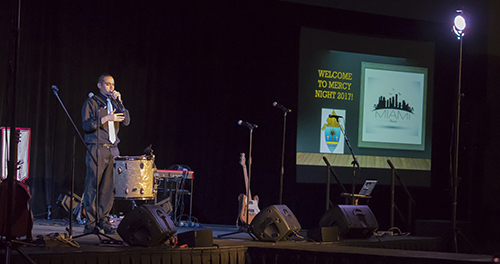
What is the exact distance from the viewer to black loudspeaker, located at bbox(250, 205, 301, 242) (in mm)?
4863

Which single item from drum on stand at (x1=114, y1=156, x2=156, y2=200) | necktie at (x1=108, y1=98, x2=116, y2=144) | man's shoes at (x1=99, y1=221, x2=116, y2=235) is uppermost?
necktie at (x1=108, y1=98, x2=116, y2=144)

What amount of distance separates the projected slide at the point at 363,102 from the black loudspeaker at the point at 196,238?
3.40m

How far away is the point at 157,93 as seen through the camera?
714 centimetres

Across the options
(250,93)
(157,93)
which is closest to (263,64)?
(250,93)

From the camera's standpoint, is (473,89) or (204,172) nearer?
(204,172)

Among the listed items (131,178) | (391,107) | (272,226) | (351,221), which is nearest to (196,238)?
(131,178)

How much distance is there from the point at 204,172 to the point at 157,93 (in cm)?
133

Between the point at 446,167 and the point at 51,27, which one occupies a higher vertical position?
the point at 51,27

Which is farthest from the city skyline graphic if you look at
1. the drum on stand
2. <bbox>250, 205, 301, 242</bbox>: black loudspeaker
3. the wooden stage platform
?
the drum on stand

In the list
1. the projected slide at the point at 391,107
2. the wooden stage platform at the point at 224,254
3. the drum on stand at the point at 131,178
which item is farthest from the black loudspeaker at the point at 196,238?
the projected slide at the point at 391,107

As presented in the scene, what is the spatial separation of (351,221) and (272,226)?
965 mm

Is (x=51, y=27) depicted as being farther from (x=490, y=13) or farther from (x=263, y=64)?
(x=490, y=13)

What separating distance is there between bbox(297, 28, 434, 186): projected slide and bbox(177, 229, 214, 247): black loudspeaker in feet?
11.2

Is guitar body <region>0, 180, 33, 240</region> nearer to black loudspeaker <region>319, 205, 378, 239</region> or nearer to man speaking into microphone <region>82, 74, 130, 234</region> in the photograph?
man speaking into microphone <region>82, 74, 130, 234</region>
